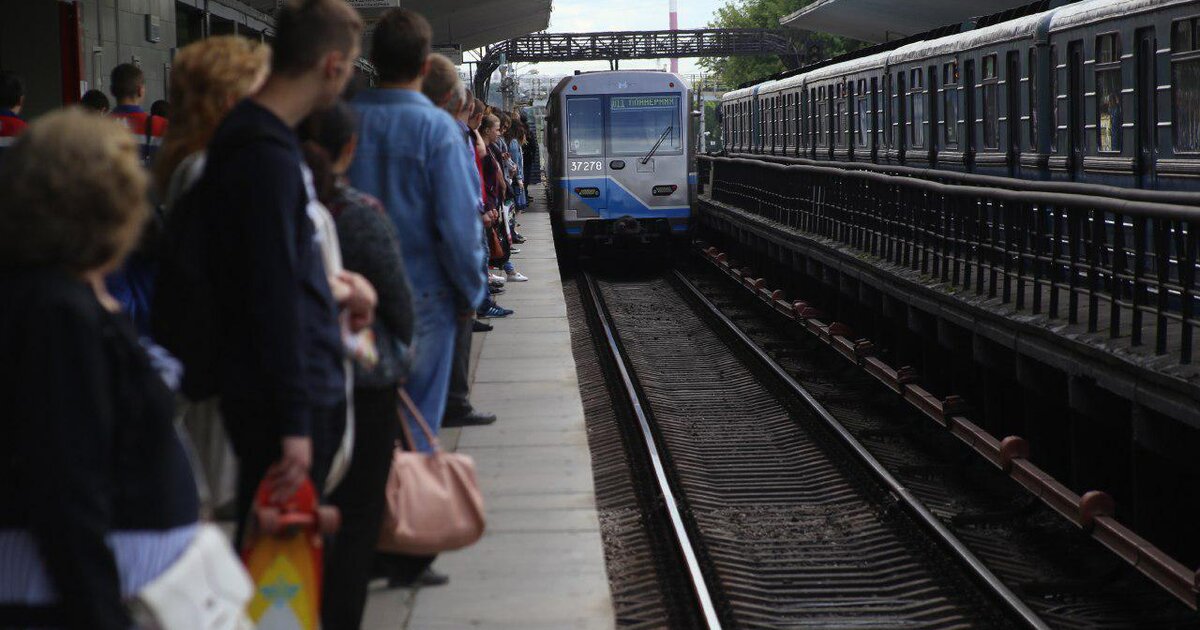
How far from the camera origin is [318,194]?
12.9ft

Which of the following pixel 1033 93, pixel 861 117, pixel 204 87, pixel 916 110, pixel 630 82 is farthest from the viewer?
pixel 861 117

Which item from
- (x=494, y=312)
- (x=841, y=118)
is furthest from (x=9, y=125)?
(x=841, y=118)

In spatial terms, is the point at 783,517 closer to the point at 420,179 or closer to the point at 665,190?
the point at 420,179

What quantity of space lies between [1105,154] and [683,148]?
38.7ft

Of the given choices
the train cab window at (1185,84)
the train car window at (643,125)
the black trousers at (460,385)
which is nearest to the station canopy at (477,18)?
the train car window at (643,125)

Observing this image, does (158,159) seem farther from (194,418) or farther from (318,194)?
(194,418)

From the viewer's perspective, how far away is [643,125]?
2439 centimetres

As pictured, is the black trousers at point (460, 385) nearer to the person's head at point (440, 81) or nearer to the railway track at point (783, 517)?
the railway track at point (783, 517)

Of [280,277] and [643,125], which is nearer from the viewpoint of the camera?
[280,277]

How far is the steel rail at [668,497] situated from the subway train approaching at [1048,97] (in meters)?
4.22

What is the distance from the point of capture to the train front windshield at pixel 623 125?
2431 centimetres

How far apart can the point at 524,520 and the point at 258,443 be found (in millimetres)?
3727

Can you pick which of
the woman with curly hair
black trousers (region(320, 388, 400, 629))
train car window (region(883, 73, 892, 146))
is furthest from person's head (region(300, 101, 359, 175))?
train car window (region(883, 73, 892, 146))

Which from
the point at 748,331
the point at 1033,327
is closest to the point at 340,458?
the point at 1033,327
